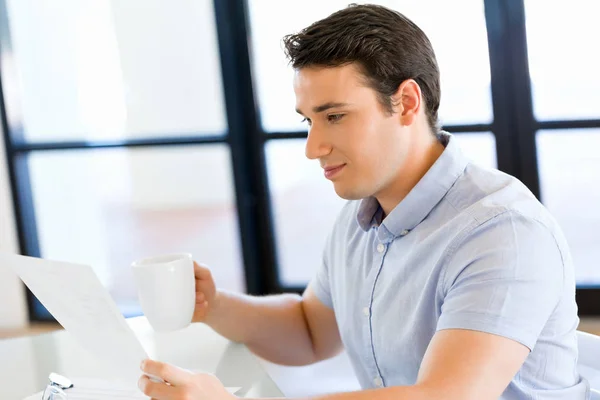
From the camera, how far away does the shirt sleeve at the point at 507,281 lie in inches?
42.7

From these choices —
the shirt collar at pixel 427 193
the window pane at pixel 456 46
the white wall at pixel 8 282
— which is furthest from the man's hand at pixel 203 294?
the white wall at pixel 8 282

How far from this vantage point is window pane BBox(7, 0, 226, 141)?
312cm

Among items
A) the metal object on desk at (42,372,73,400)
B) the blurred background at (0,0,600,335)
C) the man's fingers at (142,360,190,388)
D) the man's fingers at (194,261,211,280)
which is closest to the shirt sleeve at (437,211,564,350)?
the man's fingers at (142,360,190,388)

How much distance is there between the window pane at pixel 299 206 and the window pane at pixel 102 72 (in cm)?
36

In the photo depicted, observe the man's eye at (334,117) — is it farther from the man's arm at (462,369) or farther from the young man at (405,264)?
the man's arm at (462,369)

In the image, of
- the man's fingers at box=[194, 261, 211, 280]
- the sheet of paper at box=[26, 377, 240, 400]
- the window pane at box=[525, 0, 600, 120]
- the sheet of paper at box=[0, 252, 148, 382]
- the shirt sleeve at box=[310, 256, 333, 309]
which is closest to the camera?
the sheet of paper at box=[0, 252, 148, 382]

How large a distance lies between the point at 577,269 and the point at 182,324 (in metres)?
1.58

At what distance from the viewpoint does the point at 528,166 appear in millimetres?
2418

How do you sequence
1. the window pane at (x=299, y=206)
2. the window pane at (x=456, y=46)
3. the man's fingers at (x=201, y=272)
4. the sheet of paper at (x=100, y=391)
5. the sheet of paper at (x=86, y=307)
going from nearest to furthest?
the sheet of paper at (x=86, y=307) → the sheet of paper at (x=100, y=391) → the man's fingers at (x=201, y=272) → the window pane at (x=456, y=46) → the window pane at (x=299, y=206)

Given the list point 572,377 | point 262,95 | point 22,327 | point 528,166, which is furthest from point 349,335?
point 22,327

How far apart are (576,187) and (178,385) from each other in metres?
1.75

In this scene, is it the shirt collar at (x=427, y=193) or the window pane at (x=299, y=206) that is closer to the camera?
the shirt collar at (x=427, y=193)

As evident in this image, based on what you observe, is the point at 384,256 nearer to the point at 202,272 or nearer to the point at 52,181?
the point at 202,272

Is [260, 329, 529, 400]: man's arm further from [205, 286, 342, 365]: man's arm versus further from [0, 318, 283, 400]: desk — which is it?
[205, 286, 342, 365]: man's arm
